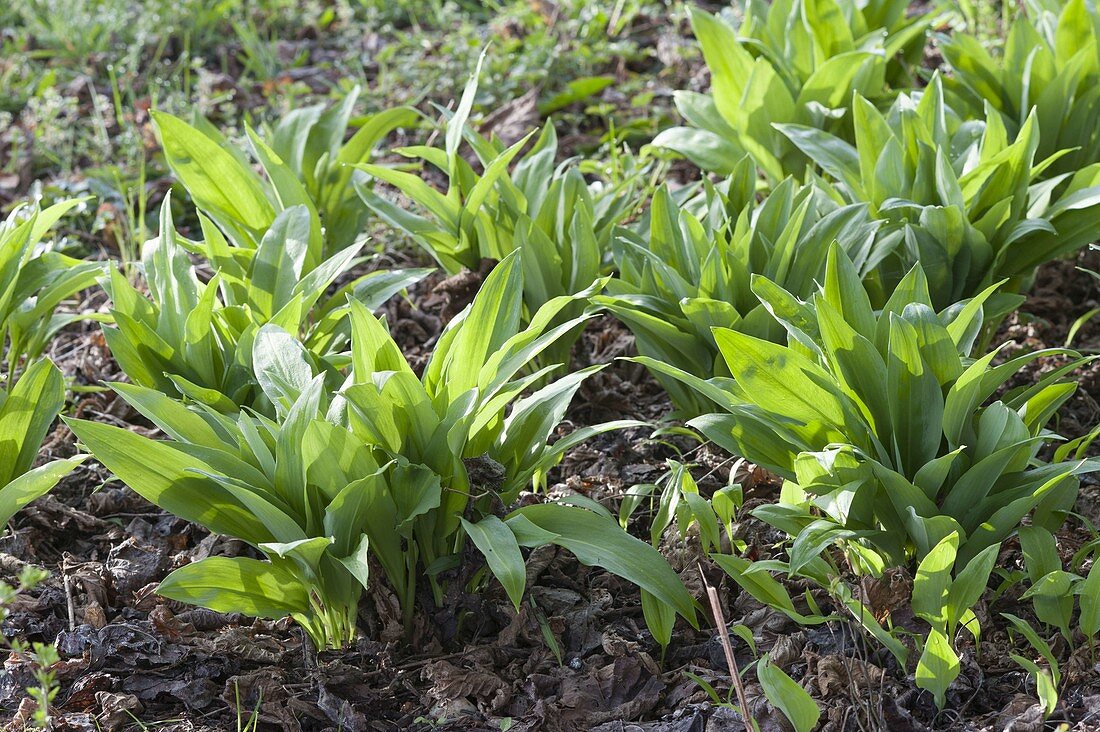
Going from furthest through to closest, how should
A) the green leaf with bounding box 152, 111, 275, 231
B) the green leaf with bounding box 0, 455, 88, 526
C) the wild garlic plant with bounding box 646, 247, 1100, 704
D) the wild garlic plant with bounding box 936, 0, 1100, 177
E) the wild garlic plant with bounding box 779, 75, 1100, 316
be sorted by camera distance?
the wild garlic plant with bounding box 936, 0, 1100, 177 < the green leaf with bounding box 152, 111, 275, 231 < the wild garlic plant with bounding box 779, 75, 1100, 316 < the green leaf with bounding box 0, 455, 88, 526 < the wild garlic plant with bounding box 646, 247, 1100, 704

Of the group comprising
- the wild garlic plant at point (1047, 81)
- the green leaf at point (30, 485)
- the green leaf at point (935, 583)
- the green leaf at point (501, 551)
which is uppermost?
the wild garlic plant at point (1047, 81)

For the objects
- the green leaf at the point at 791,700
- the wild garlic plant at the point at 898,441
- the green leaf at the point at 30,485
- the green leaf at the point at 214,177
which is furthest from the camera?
the green leaf at the point at 214,177

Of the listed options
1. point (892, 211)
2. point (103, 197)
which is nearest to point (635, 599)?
point (892, 211)

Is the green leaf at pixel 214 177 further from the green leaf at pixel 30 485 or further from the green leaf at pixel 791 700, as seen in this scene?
the green leaf at pixel 791 700

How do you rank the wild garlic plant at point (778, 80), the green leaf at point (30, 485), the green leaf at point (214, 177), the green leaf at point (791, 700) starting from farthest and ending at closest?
the wild garlic plant at point (778, 80), the green leaf at point (214, 177), the green leaf at point (30, 485), the green leaf at point (791, 700)

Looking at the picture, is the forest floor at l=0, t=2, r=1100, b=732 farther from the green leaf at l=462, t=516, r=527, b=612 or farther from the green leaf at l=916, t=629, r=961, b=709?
the green leaf at l=462, t=516, r=527, b=612

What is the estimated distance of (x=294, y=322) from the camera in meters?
2.36

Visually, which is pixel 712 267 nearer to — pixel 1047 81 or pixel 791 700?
pixel 791 700

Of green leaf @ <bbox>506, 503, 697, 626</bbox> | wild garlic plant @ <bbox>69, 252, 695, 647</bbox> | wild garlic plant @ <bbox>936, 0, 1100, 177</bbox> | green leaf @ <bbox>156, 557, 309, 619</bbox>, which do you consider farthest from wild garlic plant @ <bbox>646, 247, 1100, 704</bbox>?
A: wild garlic plant @ <bbox>936, 0, 1100, 177</bbox>

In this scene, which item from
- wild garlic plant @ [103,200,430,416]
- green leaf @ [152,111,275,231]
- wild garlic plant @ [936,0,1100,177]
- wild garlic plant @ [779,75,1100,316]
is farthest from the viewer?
wild garlic plant @ [936,0,1100,177]

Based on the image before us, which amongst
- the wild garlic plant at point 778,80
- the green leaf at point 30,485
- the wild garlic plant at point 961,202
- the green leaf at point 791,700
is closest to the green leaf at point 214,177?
the green leaf at point 30,485

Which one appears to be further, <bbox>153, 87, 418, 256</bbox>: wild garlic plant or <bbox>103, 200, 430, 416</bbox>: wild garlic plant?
<bbox>153, 87, 418, 256</bbox>: wild garlic plant

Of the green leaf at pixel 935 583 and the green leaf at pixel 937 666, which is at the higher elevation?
the green leaf at pixel 935 583

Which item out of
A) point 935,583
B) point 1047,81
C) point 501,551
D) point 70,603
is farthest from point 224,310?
point 1047,81
